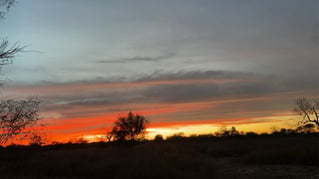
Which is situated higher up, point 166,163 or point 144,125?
point 144,125

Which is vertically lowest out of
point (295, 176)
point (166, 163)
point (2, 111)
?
point (295, 176)

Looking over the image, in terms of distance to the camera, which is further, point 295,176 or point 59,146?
point 59,146

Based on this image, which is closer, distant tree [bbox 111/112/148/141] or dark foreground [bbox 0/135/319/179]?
dark foreground [bbox 0/135/319/179]

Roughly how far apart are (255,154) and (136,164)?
45.5 ft

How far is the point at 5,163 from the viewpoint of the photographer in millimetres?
23484

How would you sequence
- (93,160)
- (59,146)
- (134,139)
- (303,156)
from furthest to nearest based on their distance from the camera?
(59,146) → (134,139) → (93,160) → (303,156)

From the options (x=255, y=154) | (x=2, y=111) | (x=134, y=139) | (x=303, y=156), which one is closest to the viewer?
(x=2, y=111)

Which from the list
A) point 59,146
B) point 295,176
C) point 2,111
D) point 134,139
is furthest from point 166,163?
point 59,146

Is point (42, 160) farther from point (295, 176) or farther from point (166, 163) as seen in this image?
point (295, 176)

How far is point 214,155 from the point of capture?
4400 cm

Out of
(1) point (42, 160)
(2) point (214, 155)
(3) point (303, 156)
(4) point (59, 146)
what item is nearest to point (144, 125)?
(4) point (59, 146)

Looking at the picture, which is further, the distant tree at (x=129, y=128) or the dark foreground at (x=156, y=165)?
the distant tree at (x=129, y=128)

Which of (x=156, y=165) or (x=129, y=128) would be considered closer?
(x=156, y=165)

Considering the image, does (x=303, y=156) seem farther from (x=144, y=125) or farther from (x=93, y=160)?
(x=144, y=125)
